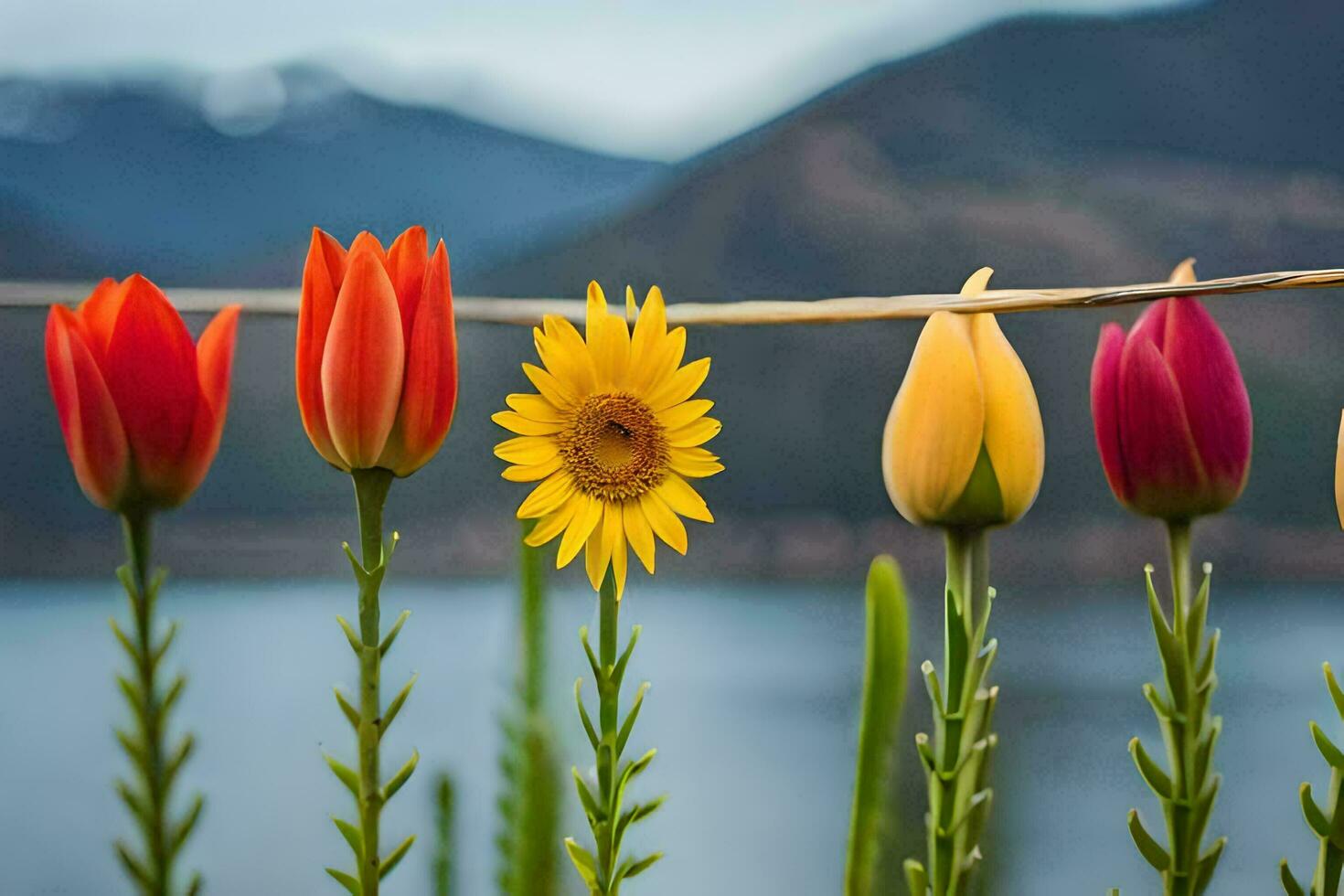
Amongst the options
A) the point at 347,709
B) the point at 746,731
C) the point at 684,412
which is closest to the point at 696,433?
the point at 684,412

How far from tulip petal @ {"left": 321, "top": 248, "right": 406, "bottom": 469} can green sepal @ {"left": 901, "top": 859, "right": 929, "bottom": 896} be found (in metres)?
0.17

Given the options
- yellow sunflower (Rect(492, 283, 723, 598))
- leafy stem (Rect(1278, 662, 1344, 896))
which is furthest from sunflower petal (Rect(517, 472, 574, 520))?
leafy stem (Rect(1278, 662, 1344, 896))

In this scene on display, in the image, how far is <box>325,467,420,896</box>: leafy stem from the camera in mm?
293

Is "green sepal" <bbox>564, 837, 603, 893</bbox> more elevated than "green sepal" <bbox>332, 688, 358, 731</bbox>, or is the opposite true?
"green sepal" <bbox>332, 688, 358, 731</bbox>

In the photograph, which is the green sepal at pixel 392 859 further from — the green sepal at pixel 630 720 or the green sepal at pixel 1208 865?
the green sepal at pixel 1208 865

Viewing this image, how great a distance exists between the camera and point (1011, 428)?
0.99ft

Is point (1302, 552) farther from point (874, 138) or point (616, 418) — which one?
point (616, 418)

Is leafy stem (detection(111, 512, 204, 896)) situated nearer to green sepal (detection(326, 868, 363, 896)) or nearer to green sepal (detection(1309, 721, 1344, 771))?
green sepal (detection(326, 868, 363, 896))

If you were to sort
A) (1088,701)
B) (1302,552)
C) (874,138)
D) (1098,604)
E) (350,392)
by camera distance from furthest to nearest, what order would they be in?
1. (1098,604)
2. (874,138)
3. (1302,552)
4. (1088,701)
5. (350,392)

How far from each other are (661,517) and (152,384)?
0.47 ft

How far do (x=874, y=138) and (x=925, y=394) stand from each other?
1774 cm

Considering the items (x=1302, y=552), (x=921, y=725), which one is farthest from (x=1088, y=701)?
(x=921, y=725)

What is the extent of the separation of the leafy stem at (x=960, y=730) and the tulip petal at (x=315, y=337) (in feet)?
0.53

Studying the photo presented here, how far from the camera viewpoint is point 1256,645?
15.6 m
